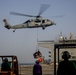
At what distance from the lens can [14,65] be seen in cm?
1209

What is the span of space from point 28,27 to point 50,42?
97.6ft

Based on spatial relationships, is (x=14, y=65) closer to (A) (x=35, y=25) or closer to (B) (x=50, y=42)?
(A) (x=35, y=25)

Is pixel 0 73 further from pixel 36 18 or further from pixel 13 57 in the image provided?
pixel 36 18

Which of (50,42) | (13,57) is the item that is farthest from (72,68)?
(50,42)

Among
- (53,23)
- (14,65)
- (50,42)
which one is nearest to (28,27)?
(53,23)

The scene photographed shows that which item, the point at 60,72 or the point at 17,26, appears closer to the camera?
the point at 60,72

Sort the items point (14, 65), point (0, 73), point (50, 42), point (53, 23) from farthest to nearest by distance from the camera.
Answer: point (50, 42) → point (53, 23) → point (14, 65) → point (0, 73)

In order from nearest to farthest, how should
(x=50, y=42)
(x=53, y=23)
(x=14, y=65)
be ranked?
(x=14, y=65) < (x=53, y=23) < (x=50, y=42)

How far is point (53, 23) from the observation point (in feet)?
179

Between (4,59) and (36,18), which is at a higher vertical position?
(36,18)

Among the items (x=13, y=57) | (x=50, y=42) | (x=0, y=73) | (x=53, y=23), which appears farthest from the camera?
(x=50, y=42)

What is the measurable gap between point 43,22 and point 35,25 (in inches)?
62.8

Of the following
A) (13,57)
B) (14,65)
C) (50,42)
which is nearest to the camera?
(13,57)

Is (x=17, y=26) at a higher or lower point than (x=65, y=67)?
higher
